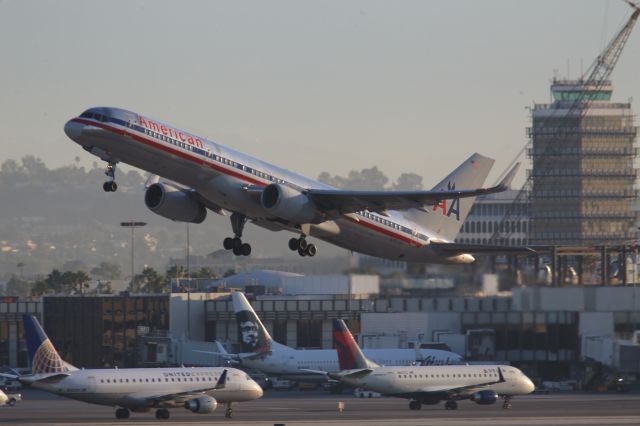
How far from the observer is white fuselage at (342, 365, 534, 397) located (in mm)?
93375

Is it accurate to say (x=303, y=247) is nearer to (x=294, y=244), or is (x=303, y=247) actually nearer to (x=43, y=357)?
(x=294, y=244)

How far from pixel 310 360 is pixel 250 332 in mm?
5421

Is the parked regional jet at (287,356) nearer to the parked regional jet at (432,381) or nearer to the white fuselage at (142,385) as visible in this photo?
the parked regional jet at (432,381)

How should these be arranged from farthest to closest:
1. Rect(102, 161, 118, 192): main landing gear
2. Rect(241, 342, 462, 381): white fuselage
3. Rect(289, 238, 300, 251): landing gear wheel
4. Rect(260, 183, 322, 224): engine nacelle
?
Result: Rect(241, 342, 462, 381): white fuselage < Rect(289, 238, 300, 251): landing gear wheel < Rect(260, 183, 322, 224): engine nacelle < Rect(102, 161, 118, 192): main landing gear

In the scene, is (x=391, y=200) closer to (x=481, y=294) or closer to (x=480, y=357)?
(x=481, y=294)

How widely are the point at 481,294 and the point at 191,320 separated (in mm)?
51245

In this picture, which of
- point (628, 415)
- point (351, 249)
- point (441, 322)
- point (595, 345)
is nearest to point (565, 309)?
point (595, 345)

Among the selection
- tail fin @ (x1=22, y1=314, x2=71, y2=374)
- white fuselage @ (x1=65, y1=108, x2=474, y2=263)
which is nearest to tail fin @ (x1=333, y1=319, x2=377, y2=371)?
tail fin @ (x1=22, y1=314, x2=71, y2=374)

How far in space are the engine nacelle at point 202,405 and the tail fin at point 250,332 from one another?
23915mm

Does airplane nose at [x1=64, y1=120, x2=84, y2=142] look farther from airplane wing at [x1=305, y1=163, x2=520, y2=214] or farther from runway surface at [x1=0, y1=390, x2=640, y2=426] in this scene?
runway surface at [x1=0, y1=390, x2=640, y2=426]

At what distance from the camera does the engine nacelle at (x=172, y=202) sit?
242 ft

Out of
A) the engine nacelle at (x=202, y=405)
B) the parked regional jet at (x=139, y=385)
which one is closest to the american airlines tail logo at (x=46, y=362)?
the parked regional jet at (x=139, y=385)

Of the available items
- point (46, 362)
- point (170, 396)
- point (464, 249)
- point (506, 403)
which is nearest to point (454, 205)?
point (464, 249)

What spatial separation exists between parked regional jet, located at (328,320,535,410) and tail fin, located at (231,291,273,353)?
16175mm
